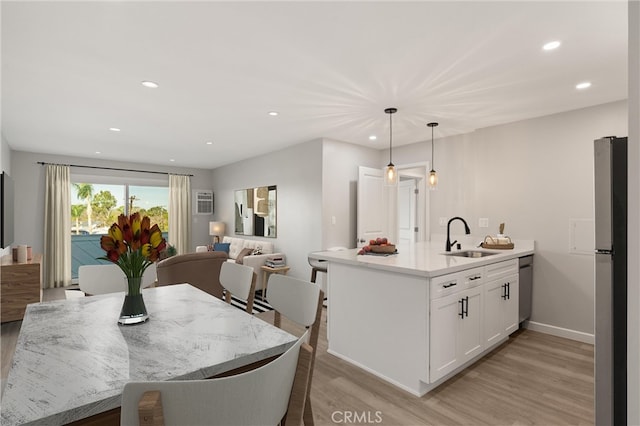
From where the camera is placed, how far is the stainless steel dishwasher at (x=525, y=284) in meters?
3.62

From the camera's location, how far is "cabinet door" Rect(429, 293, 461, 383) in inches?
89.8

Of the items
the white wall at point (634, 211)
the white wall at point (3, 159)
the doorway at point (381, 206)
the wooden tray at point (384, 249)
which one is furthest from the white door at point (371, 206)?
the white wall at point (3, 159)

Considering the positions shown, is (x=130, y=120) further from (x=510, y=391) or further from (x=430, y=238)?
(x=510, y=391)

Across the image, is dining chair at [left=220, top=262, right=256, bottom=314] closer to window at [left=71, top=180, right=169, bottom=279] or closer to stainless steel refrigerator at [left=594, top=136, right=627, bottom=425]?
stainless steel refrigerator at [left=594, top=136, right=627, bottom=425]

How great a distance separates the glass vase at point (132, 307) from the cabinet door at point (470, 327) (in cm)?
224

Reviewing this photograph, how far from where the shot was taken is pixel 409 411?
214 centimetres

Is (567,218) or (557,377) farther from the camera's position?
(567,218)

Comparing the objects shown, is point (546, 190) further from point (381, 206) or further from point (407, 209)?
point (407, 209)

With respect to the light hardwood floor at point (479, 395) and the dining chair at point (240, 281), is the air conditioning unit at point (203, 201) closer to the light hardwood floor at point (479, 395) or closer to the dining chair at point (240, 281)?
the light hardwood floor at point (479, 395)

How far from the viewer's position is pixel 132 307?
1303 millimetres

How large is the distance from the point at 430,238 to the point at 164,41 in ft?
13.5

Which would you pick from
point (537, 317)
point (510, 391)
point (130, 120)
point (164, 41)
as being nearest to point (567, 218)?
point (537, 317)

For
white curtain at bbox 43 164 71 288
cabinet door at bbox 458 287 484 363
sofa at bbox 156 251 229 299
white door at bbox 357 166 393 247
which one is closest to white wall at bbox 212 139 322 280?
white door at bbox 357 166 393 247

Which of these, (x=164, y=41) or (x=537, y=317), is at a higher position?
(x=164, y=41)
